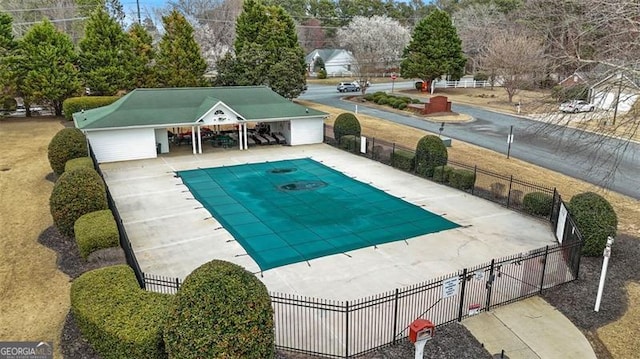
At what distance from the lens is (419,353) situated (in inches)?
315

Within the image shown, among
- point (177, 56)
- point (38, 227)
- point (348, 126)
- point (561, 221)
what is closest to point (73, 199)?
point (38, 227)

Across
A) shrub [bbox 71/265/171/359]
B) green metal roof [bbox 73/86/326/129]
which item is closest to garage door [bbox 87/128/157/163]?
green metal roof [bbox 73/86/326/129]

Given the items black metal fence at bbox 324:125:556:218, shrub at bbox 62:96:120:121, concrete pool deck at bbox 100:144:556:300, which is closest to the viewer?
concrete pool deck at bbox 100:144:556:300

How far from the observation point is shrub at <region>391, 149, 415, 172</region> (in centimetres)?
2294

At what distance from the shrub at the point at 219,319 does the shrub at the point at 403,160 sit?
16.7 m

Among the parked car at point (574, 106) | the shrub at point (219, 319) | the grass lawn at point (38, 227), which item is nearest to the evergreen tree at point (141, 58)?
the grass lawn at point (38, 227)

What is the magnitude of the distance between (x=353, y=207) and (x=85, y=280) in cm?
1049

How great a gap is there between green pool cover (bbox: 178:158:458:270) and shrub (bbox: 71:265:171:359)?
4499 millimetres

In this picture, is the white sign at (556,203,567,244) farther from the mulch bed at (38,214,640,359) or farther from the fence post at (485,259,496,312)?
the fence post at (485,259,496,312)

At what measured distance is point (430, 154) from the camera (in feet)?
71.2

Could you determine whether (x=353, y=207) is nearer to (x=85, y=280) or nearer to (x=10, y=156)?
(x=85, y=280)

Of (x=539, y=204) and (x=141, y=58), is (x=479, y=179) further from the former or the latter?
(x=141, y=58)

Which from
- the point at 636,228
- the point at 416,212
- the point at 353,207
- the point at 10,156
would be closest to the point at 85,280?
the point at 353,207

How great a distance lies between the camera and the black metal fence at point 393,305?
9.46m
